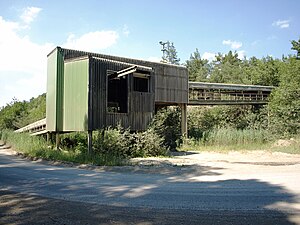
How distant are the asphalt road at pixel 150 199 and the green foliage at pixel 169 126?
31.6 feet

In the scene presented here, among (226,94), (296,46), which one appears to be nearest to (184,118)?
(226,94)

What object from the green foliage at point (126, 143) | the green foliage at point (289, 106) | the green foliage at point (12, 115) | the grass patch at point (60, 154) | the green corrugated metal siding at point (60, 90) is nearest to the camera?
the grass patch at point (60, 154)

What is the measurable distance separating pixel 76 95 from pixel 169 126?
10950 millimetres

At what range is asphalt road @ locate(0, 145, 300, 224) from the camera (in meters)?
5.45

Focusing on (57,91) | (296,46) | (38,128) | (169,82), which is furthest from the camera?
(296,46)

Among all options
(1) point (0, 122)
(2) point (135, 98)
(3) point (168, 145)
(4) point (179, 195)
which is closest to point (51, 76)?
(2) point (135, 98)

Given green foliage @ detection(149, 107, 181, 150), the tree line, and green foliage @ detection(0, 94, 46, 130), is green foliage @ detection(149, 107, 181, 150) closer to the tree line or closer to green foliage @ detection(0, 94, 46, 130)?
the tree line

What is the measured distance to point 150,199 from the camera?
22.9 feet

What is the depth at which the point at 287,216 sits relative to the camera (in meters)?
5.62

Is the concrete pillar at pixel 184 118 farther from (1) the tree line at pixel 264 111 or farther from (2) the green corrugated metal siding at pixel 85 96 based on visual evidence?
(2) the green corrugated metal siding at pixel 85 96

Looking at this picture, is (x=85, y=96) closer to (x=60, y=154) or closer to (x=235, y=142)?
(x=60, y=154)

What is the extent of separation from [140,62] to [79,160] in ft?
34.8

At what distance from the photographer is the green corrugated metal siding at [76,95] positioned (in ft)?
54.9

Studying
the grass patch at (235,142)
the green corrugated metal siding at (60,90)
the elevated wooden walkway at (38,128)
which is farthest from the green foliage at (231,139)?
the elevated wooden walkway at (38,128)
